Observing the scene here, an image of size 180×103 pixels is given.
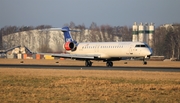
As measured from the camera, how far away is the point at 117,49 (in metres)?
58.2

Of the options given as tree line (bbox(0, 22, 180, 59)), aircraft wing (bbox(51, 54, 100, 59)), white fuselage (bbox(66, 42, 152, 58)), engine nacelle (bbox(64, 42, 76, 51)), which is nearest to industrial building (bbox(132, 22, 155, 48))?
tree line (bbox(0, 22, 180, 59))

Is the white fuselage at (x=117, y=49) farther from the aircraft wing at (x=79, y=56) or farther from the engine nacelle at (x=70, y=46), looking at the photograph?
the engine nacelle at (x=70, y=46)

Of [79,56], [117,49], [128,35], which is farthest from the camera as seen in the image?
[128,35]

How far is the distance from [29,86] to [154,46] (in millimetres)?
103133

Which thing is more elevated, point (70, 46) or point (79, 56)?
point (70, 46)

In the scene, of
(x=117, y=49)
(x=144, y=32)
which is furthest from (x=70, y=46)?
(x=144, y=32)

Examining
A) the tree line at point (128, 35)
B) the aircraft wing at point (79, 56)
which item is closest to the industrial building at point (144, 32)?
the tree line at point (128, 35)

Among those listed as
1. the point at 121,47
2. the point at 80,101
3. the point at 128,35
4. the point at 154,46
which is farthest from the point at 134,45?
the point at 128,35

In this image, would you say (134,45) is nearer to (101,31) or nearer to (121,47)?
(121,47)

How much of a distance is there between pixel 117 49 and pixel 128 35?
9055cm

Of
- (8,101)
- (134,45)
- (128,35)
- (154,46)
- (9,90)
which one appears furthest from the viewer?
(128,35)

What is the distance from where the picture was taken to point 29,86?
92.8 ft

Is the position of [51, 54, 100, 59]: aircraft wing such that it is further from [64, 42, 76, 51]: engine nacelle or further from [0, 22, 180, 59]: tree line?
[0, 22, 180, 59]: tree line

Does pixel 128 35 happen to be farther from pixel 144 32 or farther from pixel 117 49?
pixel 117 49
